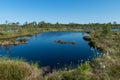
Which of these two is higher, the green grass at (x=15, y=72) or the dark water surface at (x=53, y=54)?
the green grass at (x=15, y=72)

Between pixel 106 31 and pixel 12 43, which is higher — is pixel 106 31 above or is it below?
above

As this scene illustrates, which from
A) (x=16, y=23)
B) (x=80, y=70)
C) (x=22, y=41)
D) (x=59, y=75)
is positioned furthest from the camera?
(x=16, y=23)

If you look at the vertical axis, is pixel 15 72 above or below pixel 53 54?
above

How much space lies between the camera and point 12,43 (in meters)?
47.3

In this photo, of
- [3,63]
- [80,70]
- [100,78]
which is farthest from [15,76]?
[100,78]

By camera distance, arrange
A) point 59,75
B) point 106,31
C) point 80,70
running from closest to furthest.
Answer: point 80,70
point 59,75
point 106,31

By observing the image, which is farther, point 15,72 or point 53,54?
point 53,54

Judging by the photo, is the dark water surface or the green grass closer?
the green grass

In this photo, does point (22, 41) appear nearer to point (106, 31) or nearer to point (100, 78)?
point (106, 31)

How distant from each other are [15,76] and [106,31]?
37106 millimetres

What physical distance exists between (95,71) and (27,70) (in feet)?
15.5

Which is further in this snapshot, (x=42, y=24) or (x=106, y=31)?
(x=42, y=24)

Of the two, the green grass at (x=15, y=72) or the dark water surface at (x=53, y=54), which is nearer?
the green grass at (x=15, y=72)

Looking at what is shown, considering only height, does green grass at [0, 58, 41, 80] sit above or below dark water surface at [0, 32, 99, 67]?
above
